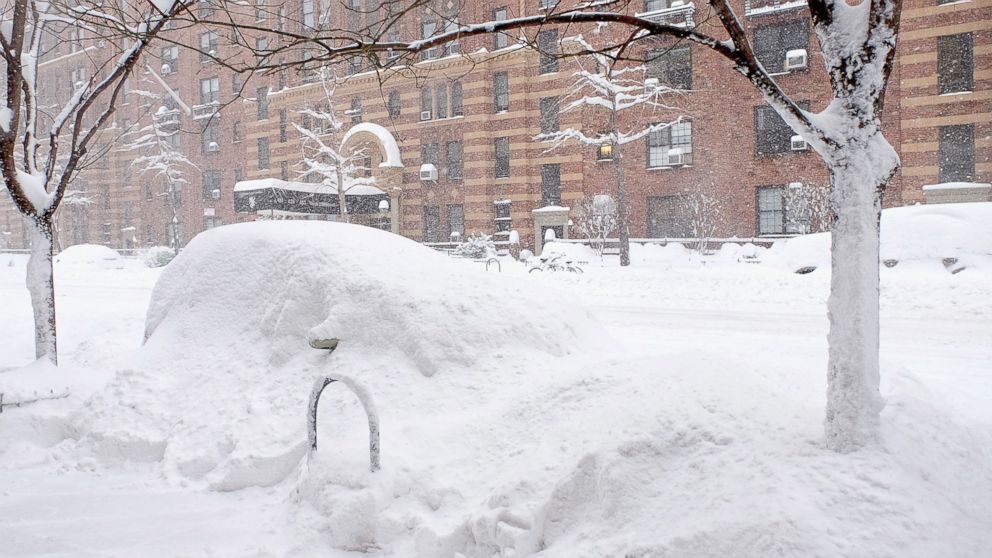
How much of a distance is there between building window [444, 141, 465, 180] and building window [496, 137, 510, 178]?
196 centimetres

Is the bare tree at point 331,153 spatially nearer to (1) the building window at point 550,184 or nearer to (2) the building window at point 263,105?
(2) the building window at point 263,105

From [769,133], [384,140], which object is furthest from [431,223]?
[769,133]

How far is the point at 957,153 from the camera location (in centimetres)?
2219

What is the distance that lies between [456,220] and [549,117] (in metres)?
6.86

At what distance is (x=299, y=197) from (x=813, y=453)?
30.4 meters

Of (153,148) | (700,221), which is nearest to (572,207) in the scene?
(700,221)

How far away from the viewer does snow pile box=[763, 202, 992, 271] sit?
13.5 metres

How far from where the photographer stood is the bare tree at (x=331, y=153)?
27.5 meters

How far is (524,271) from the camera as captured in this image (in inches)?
818

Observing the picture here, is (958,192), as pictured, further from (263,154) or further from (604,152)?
(263,154)

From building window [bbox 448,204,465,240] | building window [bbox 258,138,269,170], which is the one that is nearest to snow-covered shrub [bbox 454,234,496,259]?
building window [bbox 448,204,465,240]

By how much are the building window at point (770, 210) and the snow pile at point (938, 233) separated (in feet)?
33.2

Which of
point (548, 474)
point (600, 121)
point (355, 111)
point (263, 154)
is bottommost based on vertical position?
point (548, 474)

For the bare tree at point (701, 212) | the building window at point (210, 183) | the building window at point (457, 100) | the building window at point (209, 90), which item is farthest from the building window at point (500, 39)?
the building window at point (210, 183)
